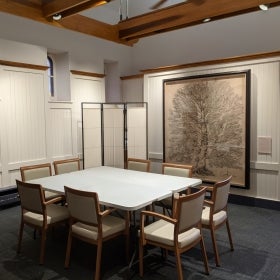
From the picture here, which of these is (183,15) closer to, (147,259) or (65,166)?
(65,166)

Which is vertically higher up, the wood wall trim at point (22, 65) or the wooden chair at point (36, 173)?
the wood wall trim at point (22, 65)

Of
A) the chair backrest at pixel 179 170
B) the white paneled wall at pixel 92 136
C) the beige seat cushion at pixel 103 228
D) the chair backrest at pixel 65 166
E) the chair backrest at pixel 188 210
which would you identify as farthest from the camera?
the white paneled wall at pixel 92 136

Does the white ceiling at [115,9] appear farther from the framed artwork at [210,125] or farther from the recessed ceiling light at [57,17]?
the recessed ceiling light at [57,17]

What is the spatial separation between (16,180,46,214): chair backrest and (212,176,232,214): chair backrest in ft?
5.53

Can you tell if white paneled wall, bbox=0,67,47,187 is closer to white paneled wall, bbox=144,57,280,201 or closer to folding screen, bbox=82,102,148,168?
folding screen, bbox=82,102,148,168

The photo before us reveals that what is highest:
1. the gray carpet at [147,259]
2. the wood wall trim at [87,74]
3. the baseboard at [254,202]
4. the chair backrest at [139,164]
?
the wood wall trim at [87,74]

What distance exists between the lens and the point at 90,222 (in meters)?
2.65

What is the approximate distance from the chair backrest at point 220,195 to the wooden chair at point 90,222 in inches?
34.7

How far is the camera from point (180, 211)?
93.2 inches

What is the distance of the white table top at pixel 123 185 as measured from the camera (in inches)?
108

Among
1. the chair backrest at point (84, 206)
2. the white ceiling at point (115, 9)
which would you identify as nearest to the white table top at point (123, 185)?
the chair backrest at point (84, 206)

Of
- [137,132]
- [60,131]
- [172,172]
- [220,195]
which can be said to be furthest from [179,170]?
[60,131]

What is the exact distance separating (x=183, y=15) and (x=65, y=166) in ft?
8.69

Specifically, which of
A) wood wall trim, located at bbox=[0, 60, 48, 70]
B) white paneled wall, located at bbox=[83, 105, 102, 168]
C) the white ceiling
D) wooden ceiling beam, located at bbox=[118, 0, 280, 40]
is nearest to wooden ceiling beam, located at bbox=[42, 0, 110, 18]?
wooden ceiling beam, located at bbox=[118, 0, 280, 40]
